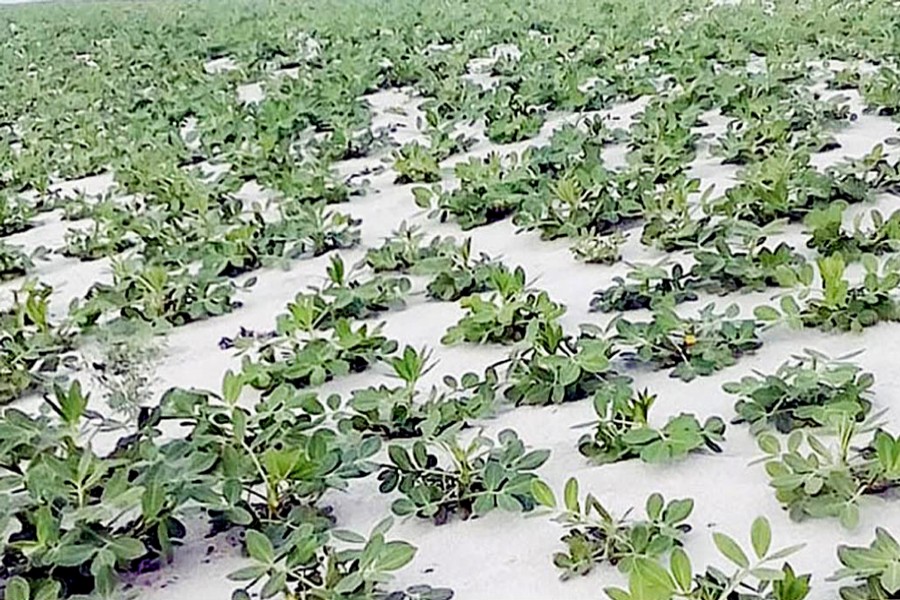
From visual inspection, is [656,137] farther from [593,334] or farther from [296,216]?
[593,334]

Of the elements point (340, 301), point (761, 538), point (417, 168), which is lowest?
point (417, 168)

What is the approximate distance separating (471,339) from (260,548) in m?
0.97

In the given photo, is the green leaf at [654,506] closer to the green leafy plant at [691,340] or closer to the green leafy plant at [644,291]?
the green leafy plant at [691,340]

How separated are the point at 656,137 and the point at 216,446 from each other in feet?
8.06

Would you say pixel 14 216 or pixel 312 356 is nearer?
pixel 312 356

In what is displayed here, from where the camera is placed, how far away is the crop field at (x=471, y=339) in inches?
59.3

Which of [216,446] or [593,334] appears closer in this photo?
[216,446]

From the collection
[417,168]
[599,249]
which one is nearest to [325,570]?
[599,249]

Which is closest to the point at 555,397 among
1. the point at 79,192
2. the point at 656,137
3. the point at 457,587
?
the point at 457,587

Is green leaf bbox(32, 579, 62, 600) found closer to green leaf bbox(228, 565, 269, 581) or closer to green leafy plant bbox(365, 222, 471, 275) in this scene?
green leaf bbox(228, 565, 269, 581)

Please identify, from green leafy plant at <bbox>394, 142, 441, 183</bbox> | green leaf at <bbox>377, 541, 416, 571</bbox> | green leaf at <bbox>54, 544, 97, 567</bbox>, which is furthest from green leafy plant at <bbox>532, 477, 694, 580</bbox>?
green leafy plant at <bbox>394, 142, 441, 183</bbox>

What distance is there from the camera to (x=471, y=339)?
2311 mm

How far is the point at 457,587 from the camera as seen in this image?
1486mm

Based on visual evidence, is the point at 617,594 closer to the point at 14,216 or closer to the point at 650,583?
the point at 650,583
